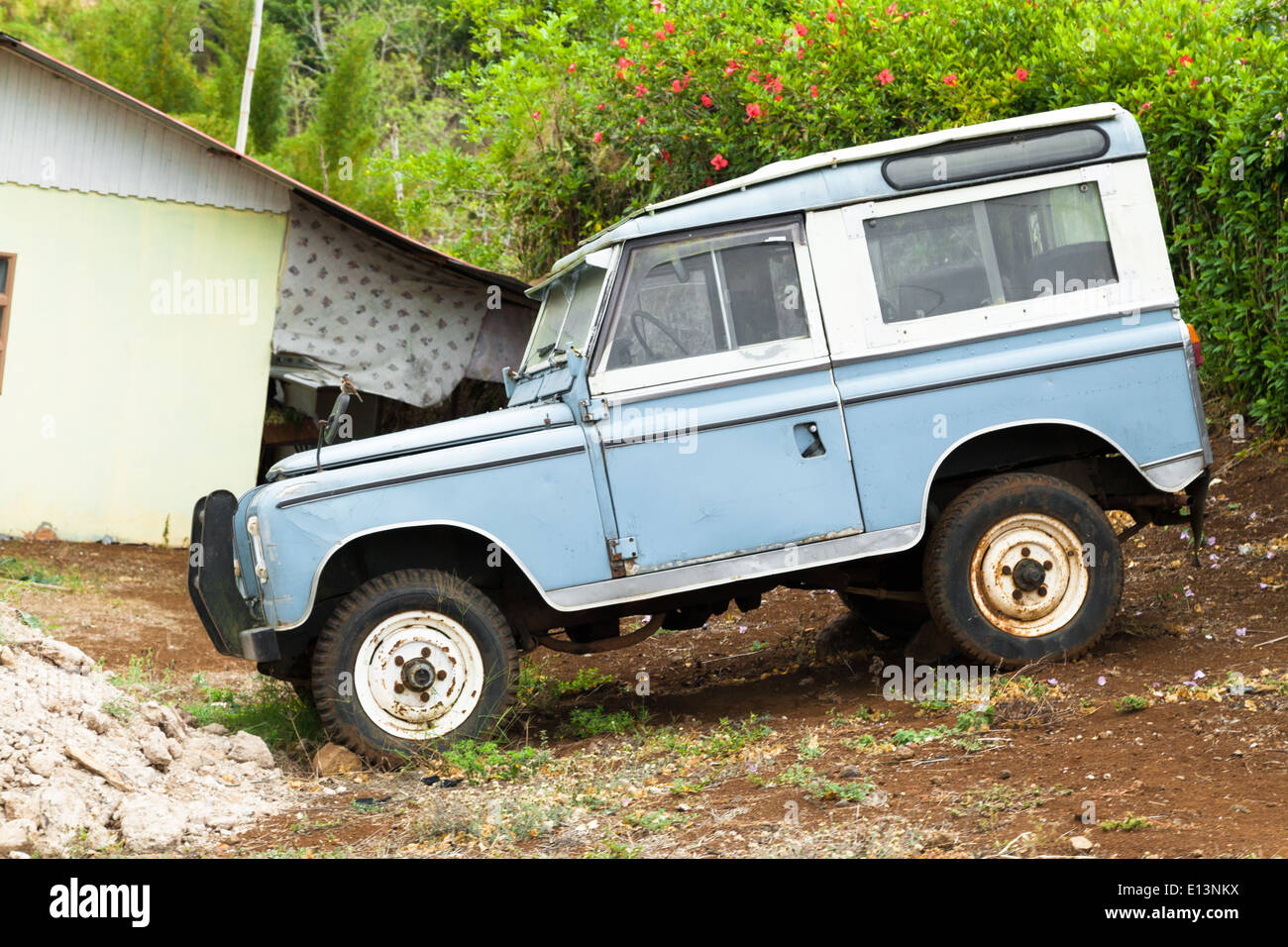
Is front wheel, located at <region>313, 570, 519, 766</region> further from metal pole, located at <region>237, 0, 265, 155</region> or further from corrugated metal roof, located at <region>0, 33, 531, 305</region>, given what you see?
metal pole, located at <region>237, 0, 265, 155</region>

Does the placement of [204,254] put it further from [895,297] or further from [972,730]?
[972,730]

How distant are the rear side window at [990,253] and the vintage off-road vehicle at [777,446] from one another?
1cm

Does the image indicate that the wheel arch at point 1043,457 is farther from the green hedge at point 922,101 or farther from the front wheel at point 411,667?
the green hedge at point 922,101

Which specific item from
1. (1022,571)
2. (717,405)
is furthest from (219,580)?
(1022,571)

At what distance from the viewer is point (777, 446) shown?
5633 millimetres

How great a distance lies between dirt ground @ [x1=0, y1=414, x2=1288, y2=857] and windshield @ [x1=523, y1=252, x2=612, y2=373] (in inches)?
71.2

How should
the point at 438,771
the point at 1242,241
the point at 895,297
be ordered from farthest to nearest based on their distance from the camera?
the point at 1242,241, the point at 895,297, the point at 438,771

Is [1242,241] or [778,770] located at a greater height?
[1242,241]

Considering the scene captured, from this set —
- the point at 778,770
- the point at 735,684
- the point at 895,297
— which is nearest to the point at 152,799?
the point at 778,770

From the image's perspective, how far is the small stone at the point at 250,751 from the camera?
5.82 meters

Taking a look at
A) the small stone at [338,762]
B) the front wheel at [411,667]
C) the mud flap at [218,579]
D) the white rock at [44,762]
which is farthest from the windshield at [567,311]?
the white rock at [44,762]

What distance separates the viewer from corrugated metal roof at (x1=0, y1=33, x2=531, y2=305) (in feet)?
36.1

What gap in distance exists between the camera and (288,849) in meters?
4.54

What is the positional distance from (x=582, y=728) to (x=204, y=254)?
7.44 metres
